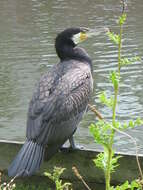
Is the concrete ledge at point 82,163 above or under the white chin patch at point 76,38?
under

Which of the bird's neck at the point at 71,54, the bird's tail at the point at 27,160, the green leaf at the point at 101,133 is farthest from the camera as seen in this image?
the bird's neck at the point at 71,54

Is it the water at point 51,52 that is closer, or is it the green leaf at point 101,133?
the green leaf at point 101,133

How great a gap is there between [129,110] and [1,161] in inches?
132

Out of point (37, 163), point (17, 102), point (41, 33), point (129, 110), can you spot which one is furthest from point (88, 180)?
point (41, 33)

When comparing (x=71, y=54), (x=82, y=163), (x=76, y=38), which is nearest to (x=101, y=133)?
(x=82, y=163)

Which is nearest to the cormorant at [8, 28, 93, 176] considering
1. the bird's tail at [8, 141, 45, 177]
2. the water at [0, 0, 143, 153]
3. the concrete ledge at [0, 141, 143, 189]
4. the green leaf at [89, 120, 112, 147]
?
the bird's tail at [8, 141, 45, 177]

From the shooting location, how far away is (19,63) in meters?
9.74

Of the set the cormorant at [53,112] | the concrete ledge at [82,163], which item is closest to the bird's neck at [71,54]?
the cormorant at [53,112]

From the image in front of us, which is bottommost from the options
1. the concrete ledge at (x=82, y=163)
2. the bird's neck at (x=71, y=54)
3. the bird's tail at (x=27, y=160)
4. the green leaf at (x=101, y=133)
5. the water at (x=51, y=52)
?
the water at (x=51, y=52)

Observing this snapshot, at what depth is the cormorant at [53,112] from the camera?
3.50m

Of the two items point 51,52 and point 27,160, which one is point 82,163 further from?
point 51,52

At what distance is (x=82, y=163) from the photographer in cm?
363

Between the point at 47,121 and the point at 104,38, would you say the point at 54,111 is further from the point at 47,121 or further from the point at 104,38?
the point at 104,38

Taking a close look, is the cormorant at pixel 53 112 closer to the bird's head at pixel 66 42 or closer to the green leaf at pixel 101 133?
the bird's head at pixel 66 42
